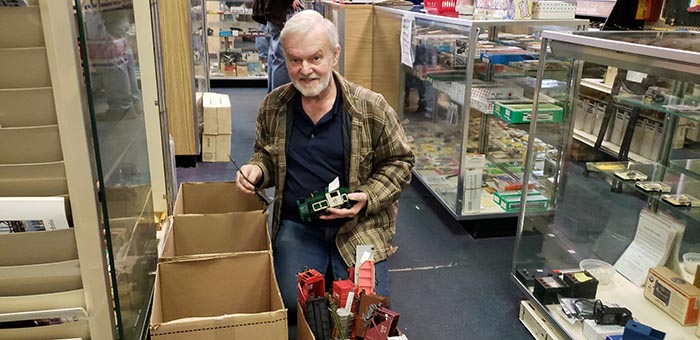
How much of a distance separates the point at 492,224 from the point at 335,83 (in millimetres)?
1587

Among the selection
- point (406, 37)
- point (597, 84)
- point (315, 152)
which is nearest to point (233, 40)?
point (406, 37)

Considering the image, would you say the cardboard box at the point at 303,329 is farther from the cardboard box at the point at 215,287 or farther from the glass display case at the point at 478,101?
the glass display case at the point at 478,101

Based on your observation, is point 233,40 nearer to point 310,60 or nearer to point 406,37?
point 406,37

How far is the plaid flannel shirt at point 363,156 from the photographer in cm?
207

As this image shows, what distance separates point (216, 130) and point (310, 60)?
2541 millimetres

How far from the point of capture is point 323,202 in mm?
2004

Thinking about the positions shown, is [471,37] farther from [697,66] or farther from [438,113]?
[697,66]

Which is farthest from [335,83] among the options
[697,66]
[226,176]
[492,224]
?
[226,176]

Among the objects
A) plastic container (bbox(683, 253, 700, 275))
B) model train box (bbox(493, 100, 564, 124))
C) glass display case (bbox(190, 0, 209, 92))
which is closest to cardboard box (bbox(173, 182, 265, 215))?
model train box (bbox(493, 100, 564, 124))

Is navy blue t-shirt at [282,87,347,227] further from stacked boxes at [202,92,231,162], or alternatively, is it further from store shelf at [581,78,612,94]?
stacked boxes at [202,92,231,162]

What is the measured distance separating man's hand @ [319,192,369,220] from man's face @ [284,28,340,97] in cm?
40

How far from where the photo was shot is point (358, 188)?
6.84ft

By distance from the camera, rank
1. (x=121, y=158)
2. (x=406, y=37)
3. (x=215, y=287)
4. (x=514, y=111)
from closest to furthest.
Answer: (x=121, y=158)
(x=215, y=287)
(x=514, y=111)
(x=406, y=37)

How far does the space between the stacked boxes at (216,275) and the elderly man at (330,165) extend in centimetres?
17
